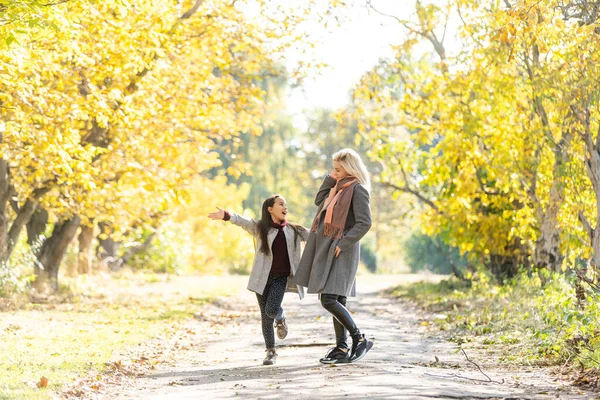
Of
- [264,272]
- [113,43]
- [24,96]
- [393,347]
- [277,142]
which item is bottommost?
[393,347]

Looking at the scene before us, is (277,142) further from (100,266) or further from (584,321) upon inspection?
(584,321)

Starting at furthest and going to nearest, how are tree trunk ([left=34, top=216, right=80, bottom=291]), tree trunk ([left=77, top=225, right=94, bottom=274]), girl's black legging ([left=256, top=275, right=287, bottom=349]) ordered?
tree trunk ([left=77, top=225, right=94, bottom=274]), tree trunk ([left=34, top=216, right=80, bottom=291]), girl's black legging ([left=256, top=275, right=287, bottom=349])

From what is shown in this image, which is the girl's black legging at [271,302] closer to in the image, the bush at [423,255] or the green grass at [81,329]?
the green grass at [81,329]

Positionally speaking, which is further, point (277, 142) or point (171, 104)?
point (277, 142)

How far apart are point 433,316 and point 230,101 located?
21.6 feet

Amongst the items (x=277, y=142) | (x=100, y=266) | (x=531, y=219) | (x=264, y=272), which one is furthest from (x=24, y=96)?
(x=277, y=142)

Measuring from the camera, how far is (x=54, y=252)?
20.6 meters

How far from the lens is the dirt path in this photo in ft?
25.3

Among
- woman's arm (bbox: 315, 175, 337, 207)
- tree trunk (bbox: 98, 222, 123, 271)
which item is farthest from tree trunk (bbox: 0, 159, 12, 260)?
tree trunk (bbox: 98, 222, 123, 271)

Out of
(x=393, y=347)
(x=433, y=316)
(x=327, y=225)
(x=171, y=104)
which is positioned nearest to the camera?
(x=327, y=225)

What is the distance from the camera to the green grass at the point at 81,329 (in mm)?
8578

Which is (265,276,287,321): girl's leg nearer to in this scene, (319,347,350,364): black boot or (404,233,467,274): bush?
(319,347,350,364): black boot

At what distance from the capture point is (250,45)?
18859mm

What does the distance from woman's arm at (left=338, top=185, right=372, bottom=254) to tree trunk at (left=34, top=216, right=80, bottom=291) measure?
12.1 metres
